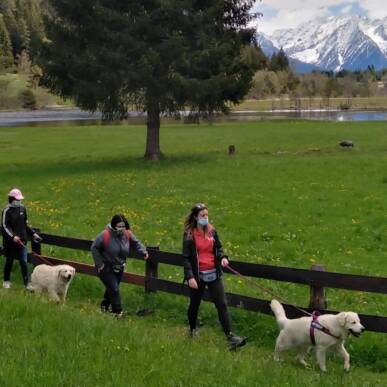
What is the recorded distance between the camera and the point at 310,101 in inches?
6358

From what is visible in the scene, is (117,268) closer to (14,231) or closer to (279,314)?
(279,314)

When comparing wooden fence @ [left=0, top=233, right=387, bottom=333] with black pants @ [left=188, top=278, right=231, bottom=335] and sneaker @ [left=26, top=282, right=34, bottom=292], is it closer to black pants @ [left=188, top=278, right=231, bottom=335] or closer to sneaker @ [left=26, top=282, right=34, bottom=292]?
black pants @ [left=188, top=278, right=231, bottom=335]

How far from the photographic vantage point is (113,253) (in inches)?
383

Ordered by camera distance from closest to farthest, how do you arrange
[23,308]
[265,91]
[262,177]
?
[23,308] < [262,177] < [265,91]

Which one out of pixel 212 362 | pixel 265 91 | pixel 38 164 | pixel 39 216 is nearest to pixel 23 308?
pixel 212 362

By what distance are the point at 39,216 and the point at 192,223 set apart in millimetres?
11757

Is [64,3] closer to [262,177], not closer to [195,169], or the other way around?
[195,169]

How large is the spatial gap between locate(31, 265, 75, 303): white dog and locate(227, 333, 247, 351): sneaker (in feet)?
10.9

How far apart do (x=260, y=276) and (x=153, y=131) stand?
2398cm

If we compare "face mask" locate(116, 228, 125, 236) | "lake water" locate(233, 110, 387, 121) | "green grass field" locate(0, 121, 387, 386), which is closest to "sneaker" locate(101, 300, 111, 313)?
"green grass field" locate(0, 121, 387, 386)

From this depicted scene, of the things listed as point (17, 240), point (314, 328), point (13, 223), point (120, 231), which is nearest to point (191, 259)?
point (120, 231)

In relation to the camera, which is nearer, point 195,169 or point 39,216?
point 39,216

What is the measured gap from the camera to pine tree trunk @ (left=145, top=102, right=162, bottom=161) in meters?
31.9

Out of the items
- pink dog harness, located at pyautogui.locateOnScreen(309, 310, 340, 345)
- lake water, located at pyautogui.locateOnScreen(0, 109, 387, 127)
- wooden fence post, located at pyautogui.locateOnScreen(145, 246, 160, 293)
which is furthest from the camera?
lake water, located at pyautogui.locateOnScreen(0, 109, 387, 127)
